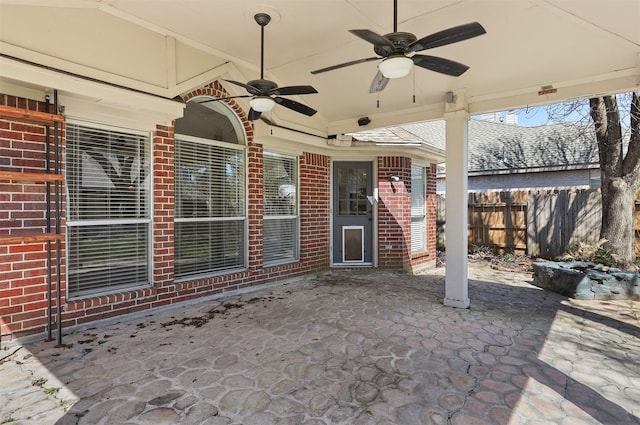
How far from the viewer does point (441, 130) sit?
15164 mm

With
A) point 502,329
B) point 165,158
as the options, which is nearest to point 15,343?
point 165,158

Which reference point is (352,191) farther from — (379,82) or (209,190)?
(379,82)

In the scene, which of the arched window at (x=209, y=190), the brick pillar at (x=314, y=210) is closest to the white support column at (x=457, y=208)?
the brick pillar at (x=314, y=210)

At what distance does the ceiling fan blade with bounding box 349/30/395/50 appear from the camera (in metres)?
2.58

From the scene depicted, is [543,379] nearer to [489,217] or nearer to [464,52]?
[464,52]

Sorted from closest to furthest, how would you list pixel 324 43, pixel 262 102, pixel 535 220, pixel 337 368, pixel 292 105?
1. pixel 337 368
2. pixel 262 102
3. pixel 292 105
4. pixel 324 43
5. pixel 535 220

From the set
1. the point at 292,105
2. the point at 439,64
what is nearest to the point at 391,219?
the point at 292,105

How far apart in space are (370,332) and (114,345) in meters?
2.61

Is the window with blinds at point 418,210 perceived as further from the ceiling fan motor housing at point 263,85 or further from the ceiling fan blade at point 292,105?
the ceiling fan motor housing at point 263,85

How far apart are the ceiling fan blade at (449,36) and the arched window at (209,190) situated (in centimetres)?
295

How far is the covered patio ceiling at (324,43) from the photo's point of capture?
3.23 metres

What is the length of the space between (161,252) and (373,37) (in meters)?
3.57

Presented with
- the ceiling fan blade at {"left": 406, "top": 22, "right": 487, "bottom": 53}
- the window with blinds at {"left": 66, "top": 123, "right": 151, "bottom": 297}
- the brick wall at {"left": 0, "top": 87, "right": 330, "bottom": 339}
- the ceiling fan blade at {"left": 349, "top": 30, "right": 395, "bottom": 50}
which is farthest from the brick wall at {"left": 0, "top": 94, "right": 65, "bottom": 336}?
the ceiling fan blade at {"left": 406, "top": 22, "right": 487, "bottom": 53}

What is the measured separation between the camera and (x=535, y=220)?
29.0ft
